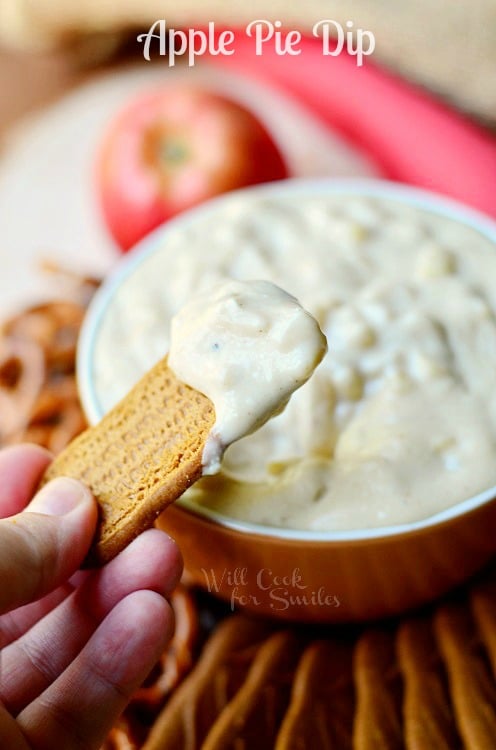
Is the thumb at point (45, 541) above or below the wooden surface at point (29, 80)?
below

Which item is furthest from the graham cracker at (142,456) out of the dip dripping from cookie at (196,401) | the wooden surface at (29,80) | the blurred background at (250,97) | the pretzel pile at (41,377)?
the wooden surface at (29,80)

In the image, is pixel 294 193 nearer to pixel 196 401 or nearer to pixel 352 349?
pixel 352 349

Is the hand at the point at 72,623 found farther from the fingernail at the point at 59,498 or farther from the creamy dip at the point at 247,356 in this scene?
the creamy dip at the point at 247,356

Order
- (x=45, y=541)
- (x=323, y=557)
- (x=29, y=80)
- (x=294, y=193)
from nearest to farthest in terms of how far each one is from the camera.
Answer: (x=45, y=541) < (x=323, y=557) < (x=294, y=193) < (x=29, y=80)

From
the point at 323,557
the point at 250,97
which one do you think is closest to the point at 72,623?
the point at 323,557

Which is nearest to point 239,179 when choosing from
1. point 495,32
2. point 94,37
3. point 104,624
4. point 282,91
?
point 282,91

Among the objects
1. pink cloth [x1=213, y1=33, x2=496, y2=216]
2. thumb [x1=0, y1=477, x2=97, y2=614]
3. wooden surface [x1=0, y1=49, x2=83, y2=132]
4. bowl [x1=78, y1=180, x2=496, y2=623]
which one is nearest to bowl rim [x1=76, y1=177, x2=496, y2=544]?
bowl [x1=78, y1=180, x2=496, y2=623]

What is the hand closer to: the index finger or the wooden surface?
the index finger
